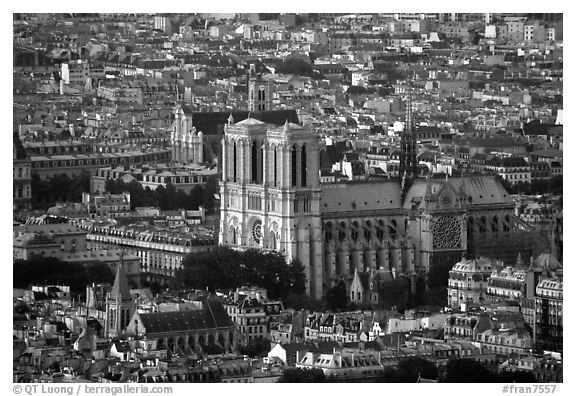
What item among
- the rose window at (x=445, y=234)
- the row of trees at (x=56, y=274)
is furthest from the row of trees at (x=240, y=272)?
the rose window at (x=445, y=234)

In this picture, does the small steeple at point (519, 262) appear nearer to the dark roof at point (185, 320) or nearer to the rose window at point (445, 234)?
the rose window at point (445, 234)

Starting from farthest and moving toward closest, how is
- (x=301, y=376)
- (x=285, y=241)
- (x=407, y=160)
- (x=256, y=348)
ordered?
(x=407, y=160)
(x=285, y=241)
(x=256, y=348)
(x=301, y=376)

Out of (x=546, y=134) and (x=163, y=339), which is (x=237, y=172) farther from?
(x=546, y=134)

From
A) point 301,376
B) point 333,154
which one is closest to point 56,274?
point 301,376

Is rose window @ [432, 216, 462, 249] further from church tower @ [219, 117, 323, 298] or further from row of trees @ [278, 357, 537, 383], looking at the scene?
row of trees @ [278, 357, 537, 383]

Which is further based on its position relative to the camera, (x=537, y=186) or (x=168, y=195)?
(x=537, y=186)

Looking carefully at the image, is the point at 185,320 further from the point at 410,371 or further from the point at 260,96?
the point at 260,96
